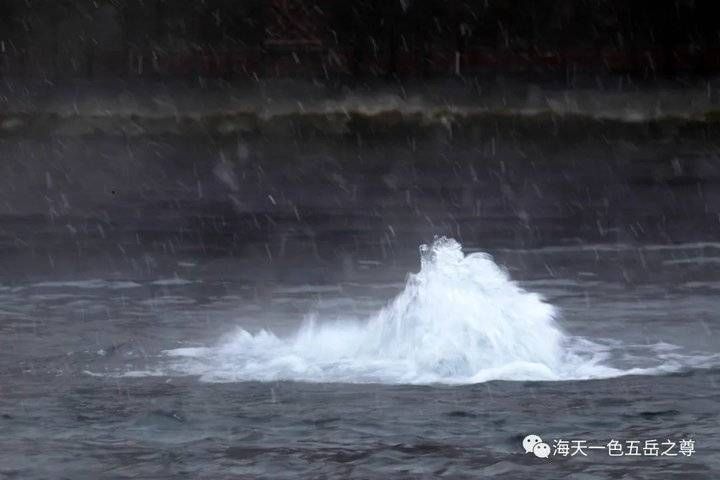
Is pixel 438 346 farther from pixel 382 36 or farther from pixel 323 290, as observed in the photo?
pixel 382 36

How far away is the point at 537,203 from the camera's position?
29000 mm

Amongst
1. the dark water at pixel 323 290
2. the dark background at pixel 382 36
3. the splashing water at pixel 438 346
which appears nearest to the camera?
the dark water at pixel 323 290

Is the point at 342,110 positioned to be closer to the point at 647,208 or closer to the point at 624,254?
the point at 647,208

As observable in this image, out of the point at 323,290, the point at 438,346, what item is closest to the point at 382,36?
the point at 323,290

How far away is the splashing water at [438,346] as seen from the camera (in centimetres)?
1254

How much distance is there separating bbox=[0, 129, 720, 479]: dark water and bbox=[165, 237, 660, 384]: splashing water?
0.29 metres

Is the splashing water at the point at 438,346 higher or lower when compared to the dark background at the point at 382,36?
lower

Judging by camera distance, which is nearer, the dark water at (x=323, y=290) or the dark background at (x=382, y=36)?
the dark water at (x=323, y=290)

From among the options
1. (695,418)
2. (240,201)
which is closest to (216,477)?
(695,418)

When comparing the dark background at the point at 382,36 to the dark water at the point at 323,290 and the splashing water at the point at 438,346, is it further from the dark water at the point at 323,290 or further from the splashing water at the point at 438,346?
the splashing water at the point at 438,346

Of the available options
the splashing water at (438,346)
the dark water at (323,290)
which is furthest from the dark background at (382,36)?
the splashing water at (438,346)

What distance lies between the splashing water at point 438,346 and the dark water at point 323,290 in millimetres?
285

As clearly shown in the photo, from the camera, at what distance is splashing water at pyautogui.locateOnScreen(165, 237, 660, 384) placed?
12539mm

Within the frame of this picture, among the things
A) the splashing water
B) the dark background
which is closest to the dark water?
the splashing water
